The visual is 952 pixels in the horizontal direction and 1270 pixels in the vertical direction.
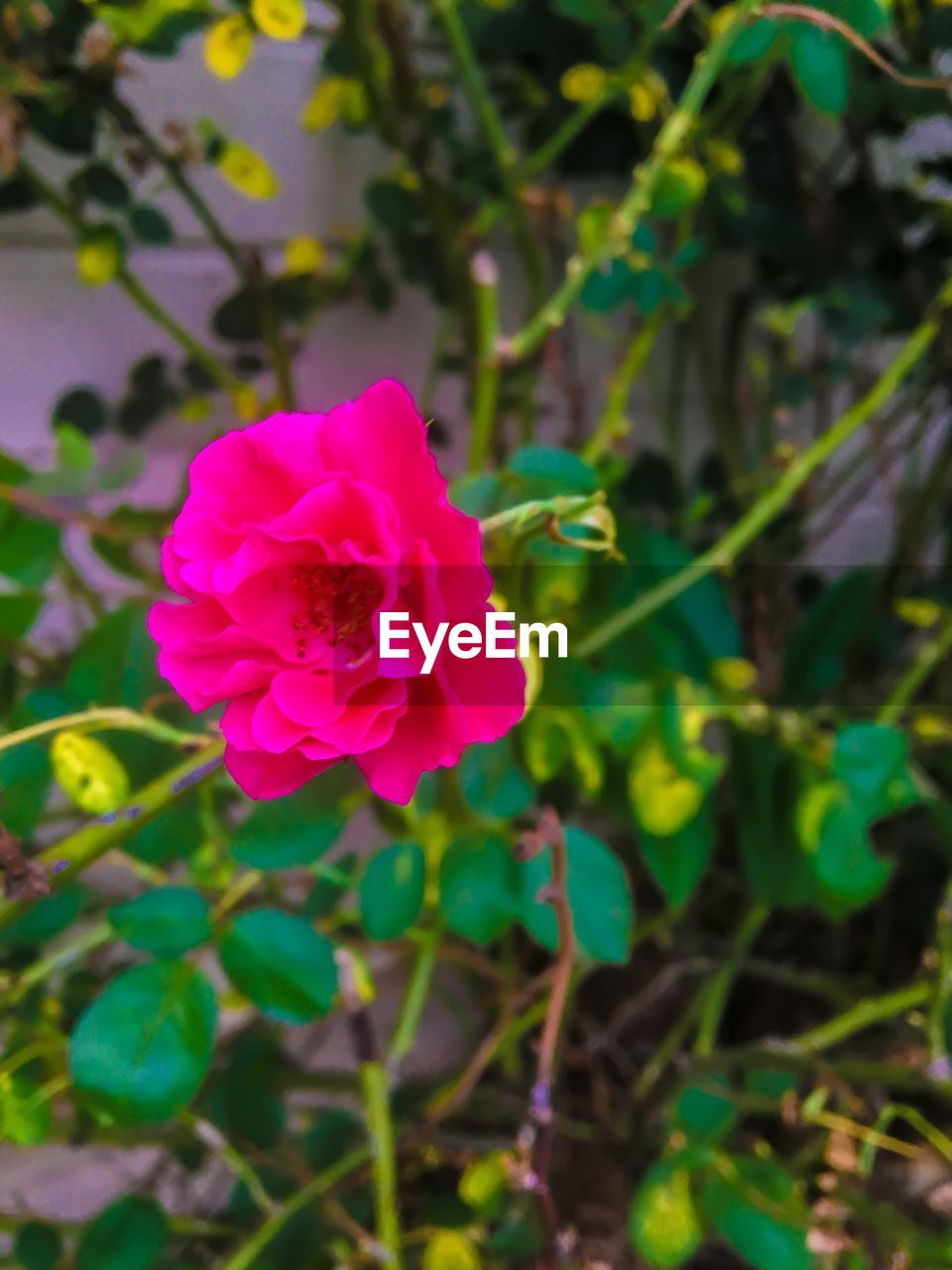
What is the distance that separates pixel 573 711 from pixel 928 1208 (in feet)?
1.45

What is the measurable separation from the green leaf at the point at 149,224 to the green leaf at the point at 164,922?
36 centimetres

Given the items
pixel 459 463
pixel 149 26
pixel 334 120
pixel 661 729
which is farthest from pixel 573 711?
pixel 334 120

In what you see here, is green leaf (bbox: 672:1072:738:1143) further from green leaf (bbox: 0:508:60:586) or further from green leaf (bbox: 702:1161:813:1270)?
green leaf (bbox: 0:508:60:586)

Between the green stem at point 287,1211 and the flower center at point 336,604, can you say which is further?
the green stem at point 287,1211

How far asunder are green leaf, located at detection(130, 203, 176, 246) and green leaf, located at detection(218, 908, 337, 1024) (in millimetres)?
376

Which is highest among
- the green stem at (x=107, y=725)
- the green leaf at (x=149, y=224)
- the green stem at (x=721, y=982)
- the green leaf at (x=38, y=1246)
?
the green leaf at (x=149, y=224)

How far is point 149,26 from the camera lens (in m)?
0.37

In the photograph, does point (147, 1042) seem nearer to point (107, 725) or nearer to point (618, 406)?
point (107, 725)

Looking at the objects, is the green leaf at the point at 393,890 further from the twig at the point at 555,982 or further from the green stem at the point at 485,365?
the green stem at the point at 485,365

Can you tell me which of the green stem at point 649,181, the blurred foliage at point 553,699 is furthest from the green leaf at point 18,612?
the green stem at point 649,181

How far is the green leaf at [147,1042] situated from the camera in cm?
29

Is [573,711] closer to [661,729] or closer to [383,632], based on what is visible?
[661,729]

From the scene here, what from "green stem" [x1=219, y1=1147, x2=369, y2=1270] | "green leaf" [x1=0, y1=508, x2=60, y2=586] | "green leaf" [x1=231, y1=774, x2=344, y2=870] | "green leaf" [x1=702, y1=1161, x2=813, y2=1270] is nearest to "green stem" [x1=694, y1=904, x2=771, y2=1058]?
"green leaf" [x1=702, y1=1161, x2=813, y2=1270]

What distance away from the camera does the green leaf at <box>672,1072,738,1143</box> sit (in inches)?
19.2
